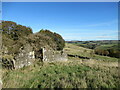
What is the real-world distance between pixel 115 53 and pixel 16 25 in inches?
1561

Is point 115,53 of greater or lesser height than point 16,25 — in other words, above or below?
below

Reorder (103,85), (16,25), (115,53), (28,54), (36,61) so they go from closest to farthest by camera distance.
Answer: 1. (103,85)
2. (28,54)
3. (36,61)
4. (16,25)
5. (115,53)

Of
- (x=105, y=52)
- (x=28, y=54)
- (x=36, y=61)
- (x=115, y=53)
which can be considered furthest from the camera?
(x=105, y=52)

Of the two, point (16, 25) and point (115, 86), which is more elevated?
point (16, 25)

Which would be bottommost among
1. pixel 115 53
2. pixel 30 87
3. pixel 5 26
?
pixel 115 53

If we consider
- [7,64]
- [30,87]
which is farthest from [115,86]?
[7,64]

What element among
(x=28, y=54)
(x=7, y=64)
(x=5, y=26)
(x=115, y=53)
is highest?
(x=5, y=26)

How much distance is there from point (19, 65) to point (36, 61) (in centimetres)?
196

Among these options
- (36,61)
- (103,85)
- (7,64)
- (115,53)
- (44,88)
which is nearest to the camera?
(44,88)

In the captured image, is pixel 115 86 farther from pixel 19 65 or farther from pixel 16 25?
pixel 16 25

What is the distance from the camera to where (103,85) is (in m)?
3.65

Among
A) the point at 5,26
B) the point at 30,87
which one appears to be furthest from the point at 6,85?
the point at 5,26

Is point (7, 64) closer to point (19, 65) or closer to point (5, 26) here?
point (19, 65)

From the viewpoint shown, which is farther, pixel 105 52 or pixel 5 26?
pixel 105 52
